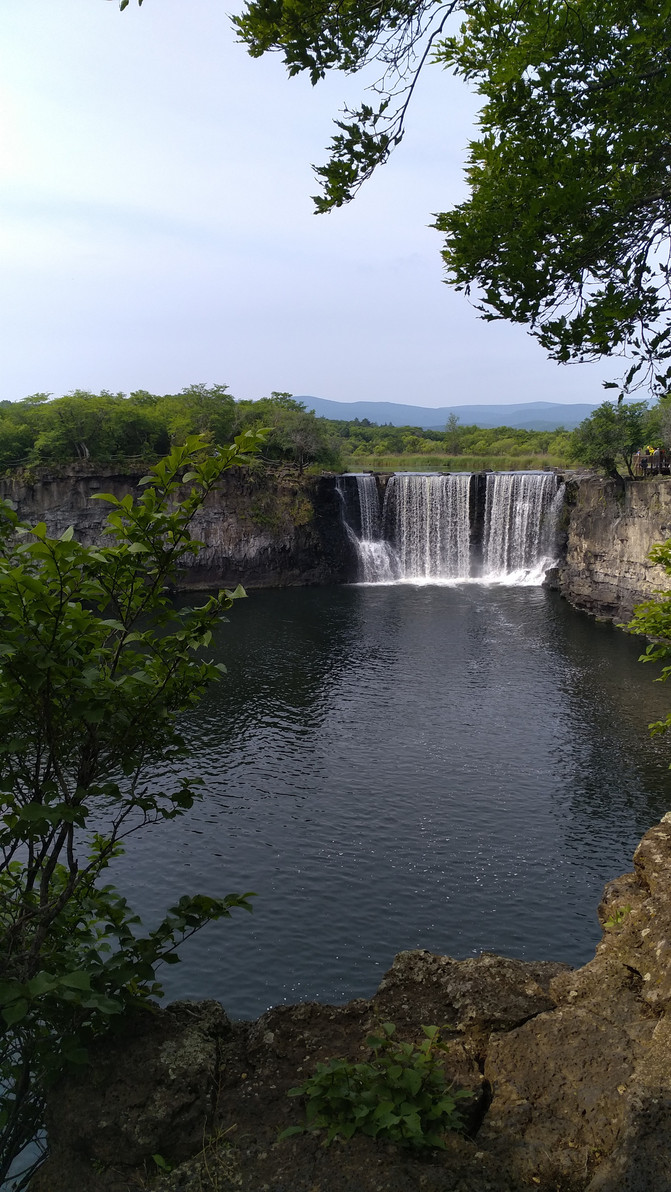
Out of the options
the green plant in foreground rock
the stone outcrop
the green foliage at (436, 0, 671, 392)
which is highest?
the green foliage at (436, 0, 671, 392)

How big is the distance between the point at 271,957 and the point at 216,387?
62.9 m

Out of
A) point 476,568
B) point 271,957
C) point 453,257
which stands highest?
point 453,257

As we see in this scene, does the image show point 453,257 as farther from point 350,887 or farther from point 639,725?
point 639,725

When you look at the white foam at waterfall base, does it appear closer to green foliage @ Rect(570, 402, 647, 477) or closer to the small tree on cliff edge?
green foliage @ Rect(570, 402, 647, 477)

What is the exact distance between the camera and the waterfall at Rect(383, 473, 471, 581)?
63.1 meters

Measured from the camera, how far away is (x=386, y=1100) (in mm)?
5250

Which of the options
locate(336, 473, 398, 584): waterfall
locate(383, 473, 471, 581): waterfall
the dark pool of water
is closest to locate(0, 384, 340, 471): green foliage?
locate(336, 473, 398, 584): waterfall

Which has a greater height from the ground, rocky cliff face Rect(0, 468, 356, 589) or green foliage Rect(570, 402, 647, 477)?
green foliage Rect(570, 402, 647, 477)

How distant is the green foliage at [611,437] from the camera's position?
5122 centimetres

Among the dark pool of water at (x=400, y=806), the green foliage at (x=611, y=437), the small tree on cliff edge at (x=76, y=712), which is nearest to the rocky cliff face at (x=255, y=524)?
the green foliage at (x=611, y=437)

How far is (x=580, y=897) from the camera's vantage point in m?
19.4

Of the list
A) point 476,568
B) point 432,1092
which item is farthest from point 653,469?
point 432,1092

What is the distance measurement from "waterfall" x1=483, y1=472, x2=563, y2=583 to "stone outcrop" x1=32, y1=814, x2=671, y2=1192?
2165 inches

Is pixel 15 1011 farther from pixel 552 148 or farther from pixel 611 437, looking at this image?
pixel 611 437
